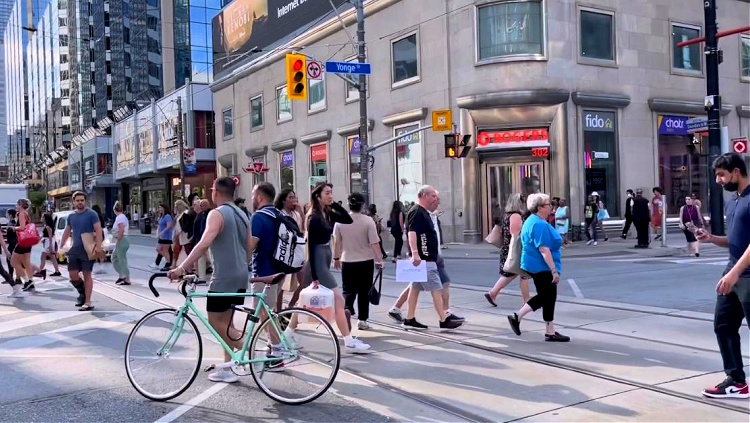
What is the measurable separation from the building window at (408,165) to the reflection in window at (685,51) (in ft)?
34.3

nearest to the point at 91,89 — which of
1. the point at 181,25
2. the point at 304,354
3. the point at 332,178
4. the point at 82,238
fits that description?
the point at 181,25

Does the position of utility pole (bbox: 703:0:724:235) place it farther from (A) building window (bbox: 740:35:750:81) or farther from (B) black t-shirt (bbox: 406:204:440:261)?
(A) building window (bbox: 740:35:750:81)

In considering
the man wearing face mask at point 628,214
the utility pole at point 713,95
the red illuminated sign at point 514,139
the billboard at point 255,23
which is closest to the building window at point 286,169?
the billboard at point 255,23

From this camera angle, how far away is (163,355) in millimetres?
5602

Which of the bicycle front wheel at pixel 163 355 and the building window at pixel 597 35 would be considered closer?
the bicycle front wheel at pixel 163 355

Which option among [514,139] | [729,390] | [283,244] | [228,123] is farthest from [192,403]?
[228,123]

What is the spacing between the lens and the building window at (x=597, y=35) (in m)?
23.9

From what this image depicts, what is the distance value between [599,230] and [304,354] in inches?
740

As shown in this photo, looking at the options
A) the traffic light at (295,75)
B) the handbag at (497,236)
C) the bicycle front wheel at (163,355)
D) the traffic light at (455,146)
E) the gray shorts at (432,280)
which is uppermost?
the traffic light at (295,75)

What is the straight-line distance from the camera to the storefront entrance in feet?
77.4

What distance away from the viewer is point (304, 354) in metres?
6.72

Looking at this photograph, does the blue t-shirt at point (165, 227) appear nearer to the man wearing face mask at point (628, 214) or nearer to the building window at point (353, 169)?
the building window at point (353, 169)

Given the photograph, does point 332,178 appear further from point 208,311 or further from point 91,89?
point 91,89

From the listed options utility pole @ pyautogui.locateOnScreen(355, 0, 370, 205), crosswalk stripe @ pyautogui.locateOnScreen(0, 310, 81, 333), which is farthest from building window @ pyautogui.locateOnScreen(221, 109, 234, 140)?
crosswalk stripe @ pyautogui.locateOnScreen(0, 310, 81, 333)
